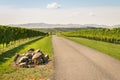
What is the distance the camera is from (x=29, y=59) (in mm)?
23859

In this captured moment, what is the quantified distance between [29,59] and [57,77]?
812 centimetres

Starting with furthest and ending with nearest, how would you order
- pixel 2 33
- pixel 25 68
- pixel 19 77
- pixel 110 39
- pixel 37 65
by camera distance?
pixel 110 39
pixel 2 33
pixel 37 65
pixel 25 68
pixel 19 77

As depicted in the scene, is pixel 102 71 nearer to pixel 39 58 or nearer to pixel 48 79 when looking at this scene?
pixel 48 79

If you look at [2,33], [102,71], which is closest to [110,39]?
[2,33]

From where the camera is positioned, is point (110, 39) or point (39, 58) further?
point (110, 39)

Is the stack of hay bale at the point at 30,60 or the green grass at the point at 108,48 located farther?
the green grass at the point at 108,48

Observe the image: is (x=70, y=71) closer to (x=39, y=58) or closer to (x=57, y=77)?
(x=57, y=77)

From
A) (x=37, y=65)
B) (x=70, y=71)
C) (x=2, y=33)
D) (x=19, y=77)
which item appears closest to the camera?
(x=19, y=77)

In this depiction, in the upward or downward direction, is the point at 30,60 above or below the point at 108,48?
above

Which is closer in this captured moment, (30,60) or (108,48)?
(30,60)

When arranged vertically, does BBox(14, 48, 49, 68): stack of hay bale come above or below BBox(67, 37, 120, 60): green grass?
above

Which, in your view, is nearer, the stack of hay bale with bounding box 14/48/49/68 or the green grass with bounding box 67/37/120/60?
the stack of hay bale with bounding box 14/48/49/68

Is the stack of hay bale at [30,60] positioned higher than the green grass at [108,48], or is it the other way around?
the stack of hay bale at [30,60]

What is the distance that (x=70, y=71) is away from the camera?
60.7 ft
